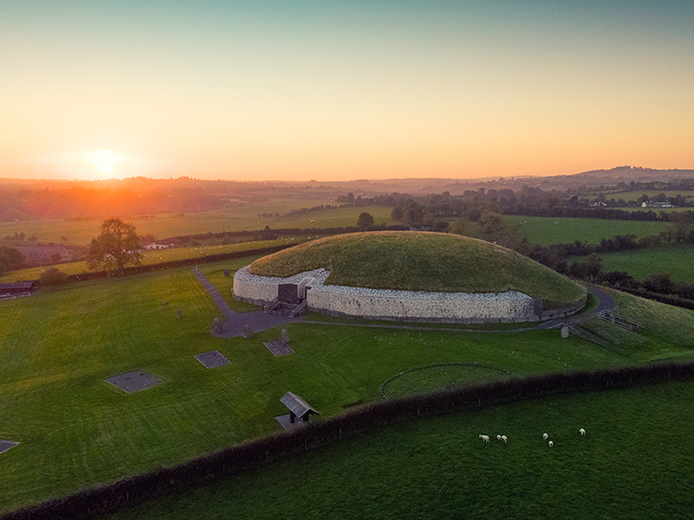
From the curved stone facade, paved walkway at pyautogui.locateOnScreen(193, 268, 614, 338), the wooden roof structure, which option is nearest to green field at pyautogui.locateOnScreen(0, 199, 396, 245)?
paved walkway at pyautogui.locateOnScreen(193, 268, 614, 338)

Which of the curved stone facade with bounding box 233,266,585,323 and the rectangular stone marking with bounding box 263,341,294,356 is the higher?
the curved stone facade with bounding box 233,266,585,323

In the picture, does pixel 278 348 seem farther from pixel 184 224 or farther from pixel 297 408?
pixel 184 224

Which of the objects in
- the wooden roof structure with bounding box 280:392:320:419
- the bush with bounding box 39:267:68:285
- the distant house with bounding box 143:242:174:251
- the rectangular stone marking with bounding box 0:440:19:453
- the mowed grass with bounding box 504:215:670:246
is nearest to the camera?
the rectangular stone marking with bounding box 0:440:19:453

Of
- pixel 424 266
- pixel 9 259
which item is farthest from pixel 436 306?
pixel 9 259

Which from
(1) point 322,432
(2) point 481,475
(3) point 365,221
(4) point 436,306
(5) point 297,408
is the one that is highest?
(3) point 365,221

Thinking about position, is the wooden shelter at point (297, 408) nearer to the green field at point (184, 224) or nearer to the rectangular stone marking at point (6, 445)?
the rectangular stone marking at point (6, 445)

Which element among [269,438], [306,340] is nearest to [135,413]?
[269,438]

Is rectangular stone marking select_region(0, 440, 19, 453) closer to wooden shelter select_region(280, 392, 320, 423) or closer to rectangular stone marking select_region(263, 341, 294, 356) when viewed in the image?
wooden shelter select_region(280, 392, 320, 423)
